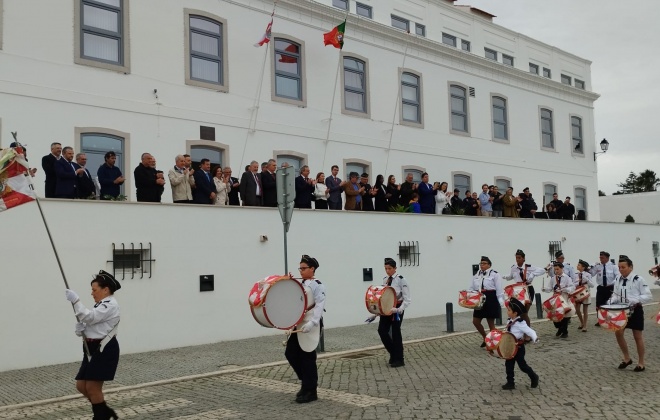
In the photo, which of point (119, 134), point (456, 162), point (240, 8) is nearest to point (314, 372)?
point (119, 134)

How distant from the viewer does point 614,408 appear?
8016mm

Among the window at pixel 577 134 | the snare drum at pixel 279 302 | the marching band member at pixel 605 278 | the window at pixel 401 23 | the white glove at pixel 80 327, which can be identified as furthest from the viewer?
the window at pixel 577 134

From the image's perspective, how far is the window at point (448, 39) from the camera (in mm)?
26266

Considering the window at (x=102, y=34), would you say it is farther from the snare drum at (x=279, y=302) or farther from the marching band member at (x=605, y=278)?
the marching band member at (x=605, y=278)

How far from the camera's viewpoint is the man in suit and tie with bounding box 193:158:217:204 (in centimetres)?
1452

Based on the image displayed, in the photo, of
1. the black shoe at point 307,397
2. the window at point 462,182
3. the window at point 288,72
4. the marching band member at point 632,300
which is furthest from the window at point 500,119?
the black shoe at point 307,397

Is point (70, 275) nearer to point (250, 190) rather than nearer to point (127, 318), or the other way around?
point (127, 318)

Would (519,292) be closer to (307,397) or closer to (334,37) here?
(307,397)

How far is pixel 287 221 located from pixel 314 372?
4.50 meters

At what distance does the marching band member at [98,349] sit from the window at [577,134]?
93.5ft

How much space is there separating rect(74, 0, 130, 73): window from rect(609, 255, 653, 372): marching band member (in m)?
12.1

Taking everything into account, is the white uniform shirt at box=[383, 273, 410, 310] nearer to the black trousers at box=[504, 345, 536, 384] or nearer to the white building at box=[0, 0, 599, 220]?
the black trousers at box=[504, 345, 536, 384]

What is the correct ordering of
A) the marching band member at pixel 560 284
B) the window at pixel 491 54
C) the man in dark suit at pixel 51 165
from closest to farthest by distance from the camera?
the man in dark suit at pixel 51 165
the marching band member at pixel 560 284
the window at pixel 491 54

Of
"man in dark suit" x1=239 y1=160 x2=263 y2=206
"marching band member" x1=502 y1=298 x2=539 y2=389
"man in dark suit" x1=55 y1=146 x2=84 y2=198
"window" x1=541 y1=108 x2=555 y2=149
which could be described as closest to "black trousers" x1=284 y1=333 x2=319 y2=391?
"marching band member" x1=502 y1=298 x2=539 y2=389
